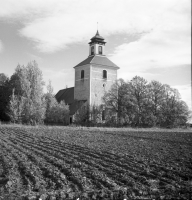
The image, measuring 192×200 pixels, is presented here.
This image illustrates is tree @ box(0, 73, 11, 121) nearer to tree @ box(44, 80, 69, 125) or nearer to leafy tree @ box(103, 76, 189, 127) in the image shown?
tree @ box(44, 80, 69, 125)

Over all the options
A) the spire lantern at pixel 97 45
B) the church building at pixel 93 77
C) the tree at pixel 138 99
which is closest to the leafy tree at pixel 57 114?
the church building at pixel 93 77

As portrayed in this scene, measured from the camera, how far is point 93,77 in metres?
48.9

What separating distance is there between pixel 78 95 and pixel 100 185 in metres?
42.9

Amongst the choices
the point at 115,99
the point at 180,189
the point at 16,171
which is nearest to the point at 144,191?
the point at 180,189

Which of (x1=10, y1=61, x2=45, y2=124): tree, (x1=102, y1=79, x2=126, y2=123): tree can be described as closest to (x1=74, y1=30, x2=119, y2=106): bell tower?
(x1=102, y1=79, x2=126, y2=123): tree

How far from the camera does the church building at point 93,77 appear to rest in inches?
1911

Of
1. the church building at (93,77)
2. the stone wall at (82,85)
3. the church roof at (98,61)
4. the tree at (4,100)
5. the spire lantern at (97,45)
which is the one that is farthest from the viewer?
the spire lantern at (97,45)

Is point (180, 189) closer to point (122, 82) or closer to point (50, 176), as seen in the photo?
point (50, 176)

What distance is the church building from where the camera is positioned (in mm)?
48531

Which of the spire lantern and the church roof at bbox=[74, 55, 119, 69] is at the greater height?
the spire lantern

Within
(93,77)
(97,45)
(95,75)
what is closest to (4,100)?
(93,77)

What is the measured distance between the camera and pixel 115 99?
155 ft

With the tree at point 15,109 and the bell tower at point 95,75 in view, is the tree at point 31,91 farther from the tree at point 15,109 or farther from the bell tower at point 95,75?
the bell tower at point 95,75

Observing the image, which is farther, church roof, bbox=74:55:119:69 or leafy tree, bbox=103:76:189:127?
church roof, bbox=74:55:119:69
